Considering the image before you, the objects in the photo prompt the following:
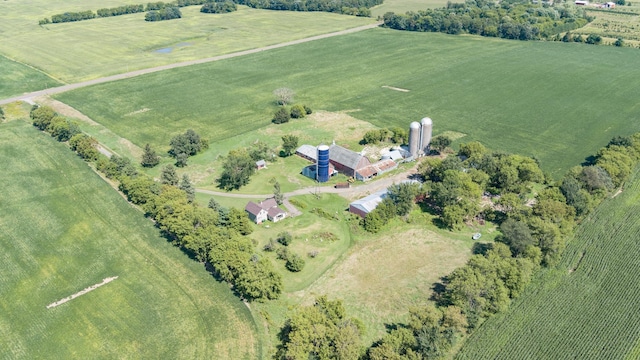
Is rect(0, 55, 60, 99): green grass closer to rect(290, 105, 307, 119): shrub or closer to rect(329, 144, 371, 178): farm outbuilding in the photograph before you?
rect(290, 105, 307, 119): shrub

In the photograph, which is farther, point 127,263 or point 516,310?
point 127,263

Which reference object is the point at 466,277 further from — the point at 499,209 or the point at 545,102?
the point at 545,102

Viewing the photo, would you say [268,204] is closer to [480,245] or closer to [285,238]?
[285,238]

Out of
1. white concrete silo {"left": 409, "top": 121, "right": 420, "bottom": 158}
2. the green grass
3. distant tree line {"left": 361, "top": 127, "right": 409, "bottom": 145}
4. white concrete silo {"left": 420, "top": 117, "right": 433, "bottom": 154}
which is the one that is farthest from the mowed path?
white concrete silo {"left": 420, "top": 117, "right": 433, "bottom": 154}

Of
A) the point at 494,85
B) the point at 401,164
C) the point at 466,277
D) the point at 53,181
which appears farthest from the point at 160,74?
the point at 466,277

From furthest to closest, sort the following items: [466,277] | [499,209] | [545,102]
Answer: [545,102]
[499,209]
[466,277]

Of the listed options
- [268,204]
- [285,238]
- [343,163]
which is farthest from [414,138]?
[285,238]

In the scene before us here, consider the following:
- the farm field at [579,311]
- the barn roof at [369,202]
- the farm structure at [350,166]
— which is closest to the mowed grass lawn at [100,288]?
the barn roof at [369,202]
